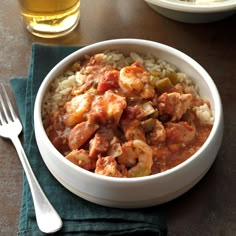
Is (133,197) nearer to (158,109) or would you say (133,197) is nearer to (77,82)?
(158,109)

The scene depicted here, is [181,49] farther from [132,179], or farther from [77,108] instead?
[132,179]

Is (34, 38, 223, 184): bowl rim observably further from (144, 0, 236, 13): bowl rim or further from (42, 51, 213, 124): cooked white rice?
(144, 0, 236, 13): bowl rim

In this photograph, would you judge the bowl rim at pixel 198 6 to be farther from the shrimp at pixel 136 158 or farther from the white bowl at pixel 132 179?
the shrimp at pixel 136 158

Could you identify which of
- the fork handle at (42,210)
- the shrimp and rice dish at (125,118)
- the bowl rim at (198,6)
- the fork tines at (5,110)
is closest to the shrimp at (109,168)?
the shrimp and rice dish at (125,118)

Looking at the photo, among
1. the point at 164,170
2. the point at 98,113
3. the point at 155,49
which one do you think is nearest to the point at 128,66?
the point at 155,49

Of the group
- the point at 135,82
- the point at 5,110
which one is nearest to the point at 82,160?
the point at 135,82

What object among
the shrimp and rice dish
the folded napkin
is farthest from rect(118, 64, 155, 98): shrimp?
the folded napkin
